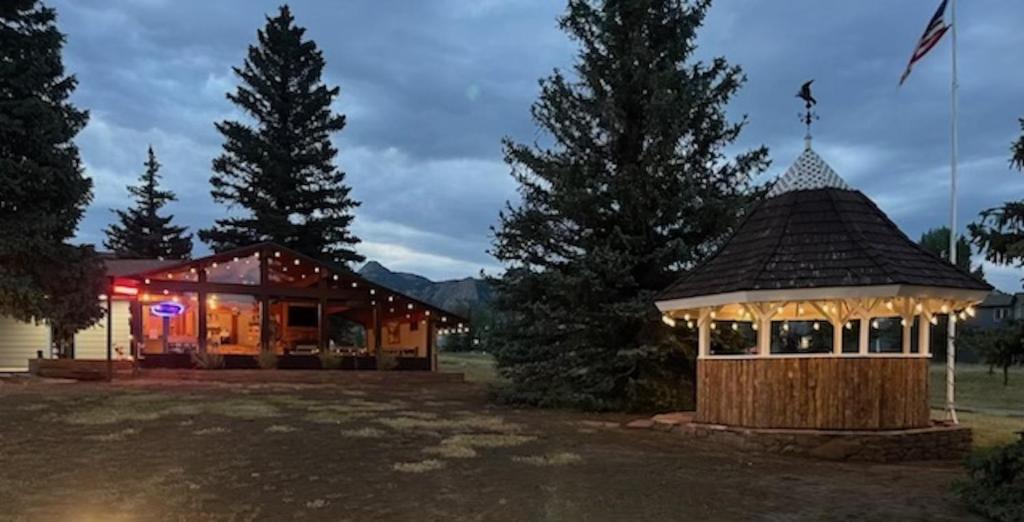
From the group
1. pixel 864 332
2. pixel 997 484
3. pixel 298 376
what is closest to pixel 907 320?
pixel 864 332

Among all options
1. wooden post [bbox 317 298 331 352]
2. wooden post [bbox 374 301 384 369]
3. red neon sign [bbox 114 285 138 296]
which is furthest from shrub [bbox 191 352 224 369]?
wooden post [bbox 374 301 384 369]

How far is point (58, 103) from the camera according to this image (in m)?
20.7

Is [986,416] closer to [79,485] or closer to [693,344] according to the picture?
[693,344]

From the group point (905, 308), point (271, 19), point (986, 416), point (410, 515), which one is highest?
point (271, 19)

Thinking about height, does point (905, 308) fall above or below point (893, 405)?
above

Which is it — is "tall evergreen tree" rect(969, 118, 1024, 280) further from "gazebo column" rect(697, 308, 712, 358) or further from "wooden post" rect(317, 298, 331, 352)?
"wooden post" rect(317, 298, 331, 352)

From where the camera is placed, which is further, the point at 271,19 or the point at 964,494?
the point at 271,19

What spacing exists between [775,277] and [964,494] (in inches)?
195

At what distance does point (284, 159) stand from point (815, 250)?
3501 centimetres

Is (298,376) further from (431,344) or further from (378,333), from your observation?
(431,344)

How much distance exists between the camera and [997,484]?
7238 mm

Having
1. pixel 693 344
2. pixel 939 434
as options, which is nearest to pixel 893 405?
pixel 939 434

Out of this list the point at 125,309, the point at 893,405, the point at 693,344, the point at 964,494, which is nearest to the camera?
the point at 964,494

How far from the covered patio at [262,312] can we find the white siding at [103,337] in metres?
0.27
